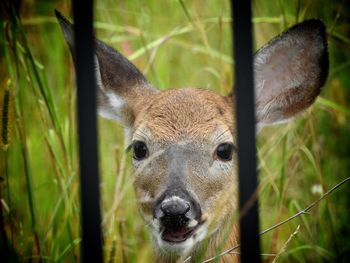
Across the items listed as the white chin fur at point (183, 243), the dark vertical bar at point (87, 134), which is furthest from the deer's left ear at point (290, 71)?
the dark vertical bar at point (87, 134)

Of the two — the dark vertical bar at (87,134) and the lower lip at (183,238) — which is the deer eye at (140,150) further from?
the dark vertical bar at (87,134)

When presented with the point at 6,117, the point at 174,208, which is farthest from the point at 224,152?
the point at 6,117

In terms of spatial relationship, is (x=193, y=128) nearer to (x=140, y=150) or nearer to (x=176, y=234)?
(x=140, y=150)

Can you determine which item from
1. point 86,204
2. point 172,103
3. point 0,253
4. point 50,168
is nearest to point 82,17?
point 86,204

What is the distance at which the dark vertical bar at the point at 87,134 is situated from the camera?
2.08 meters

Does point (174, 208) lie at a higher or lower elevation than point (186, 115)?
lower

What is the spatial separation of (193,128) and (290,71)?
0.63 metres

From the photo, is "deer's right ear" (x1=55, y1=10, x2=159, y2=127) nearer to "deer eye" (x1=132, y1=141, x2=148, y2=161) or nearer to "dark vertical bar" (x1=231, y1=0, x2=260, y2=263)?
"deer eye" (x1=132, y1=141, x2=148, y2=161)

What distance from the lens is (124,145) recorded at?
15.0 ft

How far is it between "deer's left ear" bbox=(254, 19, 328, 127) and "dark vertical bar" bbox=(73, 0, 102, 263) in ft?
5.33

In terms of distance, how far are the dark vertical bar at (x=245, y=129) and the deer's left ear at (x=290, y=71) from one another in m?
1.44

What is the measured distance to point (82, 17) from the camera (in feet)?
6.84

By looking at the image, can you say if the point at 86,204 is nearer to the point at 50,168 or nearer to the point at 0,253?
the point at 0,253

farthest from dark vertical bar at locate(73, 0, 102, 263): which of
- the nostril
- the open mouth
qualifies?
the open mouth
